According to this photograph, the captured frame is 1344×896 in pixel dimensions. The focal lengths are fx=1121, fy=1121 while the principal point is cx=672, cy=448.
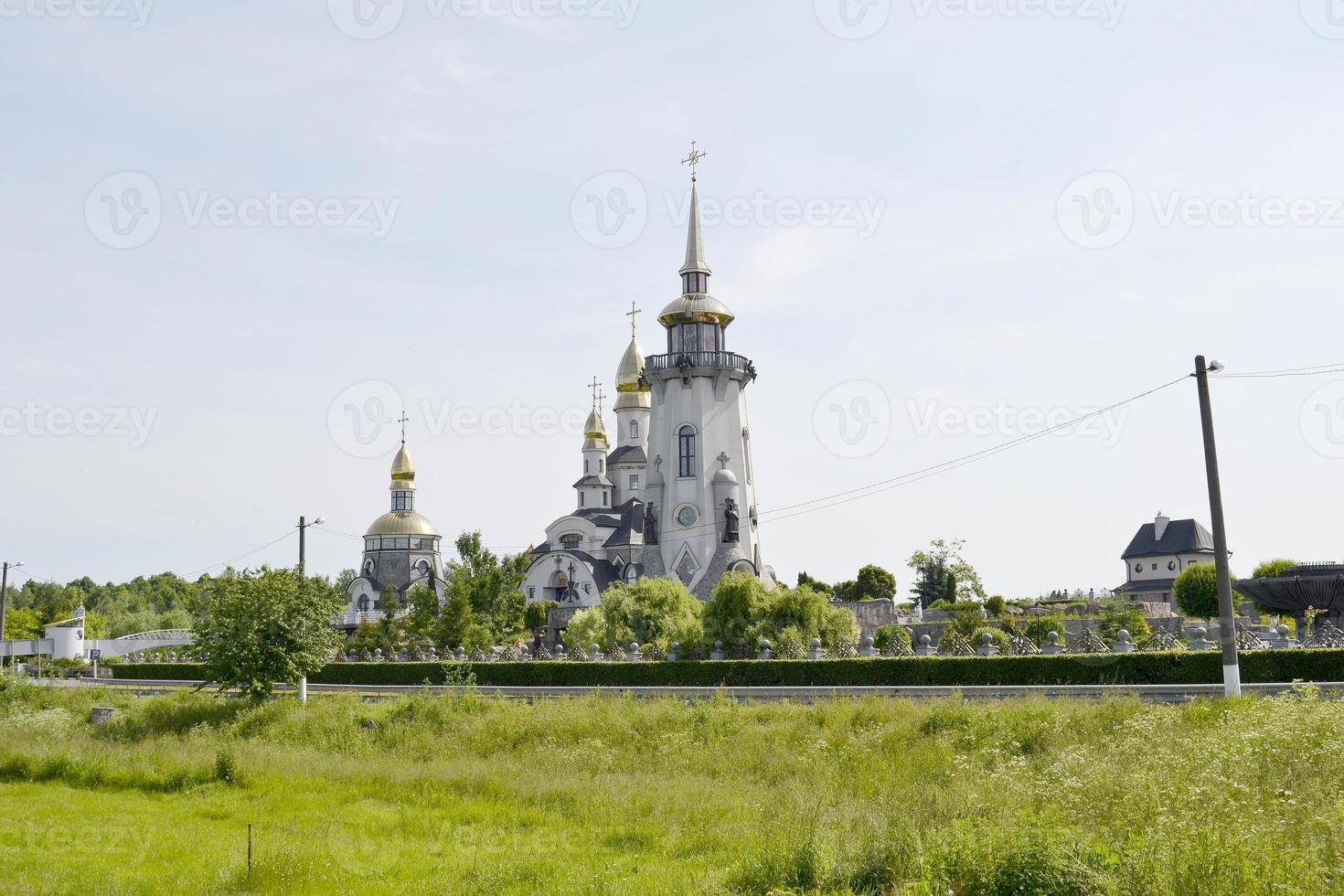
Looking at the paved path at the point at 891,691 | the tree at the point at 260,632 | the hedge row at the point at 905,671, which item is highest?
the tree at the point at 260,632

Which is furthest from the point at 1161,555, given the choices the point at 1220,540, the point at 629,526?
the point at 1220,540

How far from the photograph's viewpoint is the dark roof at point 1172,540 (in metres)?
78.1

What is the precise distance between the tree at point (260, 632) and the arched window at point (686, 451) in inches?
1284

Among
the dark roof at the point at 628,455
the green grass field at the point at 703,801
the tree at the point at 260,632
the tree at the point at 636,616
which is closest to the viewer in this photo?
the green grass field at the point at 703,801

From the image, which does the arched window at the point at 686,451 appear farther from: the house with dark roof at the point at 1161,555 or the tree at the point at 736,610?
the house with dark roof at the point at 1161,555

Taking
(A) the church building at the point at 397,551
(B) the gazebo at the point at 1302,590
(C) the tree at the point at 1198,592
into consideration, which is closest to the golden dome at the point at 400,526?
(A) the church building at the point at 397,551

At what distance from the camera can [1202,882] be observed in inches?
380

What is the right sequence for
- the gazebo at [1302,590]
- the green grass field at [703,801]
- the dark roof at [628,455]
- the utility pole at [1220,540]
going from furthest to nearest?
the dark roof at [628,455] → the gazebo at [1302,590] → the utility pole at [1220,540] → the green grass field at [703,801]

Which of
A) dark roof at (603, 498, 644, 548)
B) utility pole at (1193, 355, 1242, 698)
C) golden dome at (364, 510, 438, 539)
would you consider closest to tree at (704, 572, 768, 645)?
utility pole at (1193, 355, 1242, 698)

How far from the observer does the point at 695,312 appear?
64.4 metres

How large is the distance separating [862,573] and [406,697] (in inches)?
2305

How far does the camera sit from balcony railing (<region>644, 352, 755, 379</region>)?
63.5 m

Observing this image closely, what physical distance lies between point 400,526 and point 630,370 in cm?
2470

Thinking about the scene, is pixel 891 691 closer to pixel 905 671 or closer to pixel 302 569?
pixel 905 671
